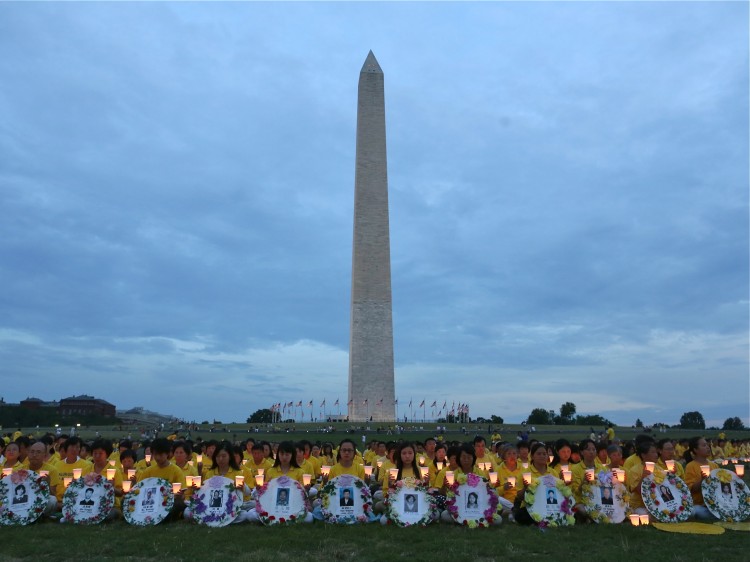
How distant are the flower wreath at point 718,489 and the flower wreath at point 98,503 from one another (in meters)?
9.91

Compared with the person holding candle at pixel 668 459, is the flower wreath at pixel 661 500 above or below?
below

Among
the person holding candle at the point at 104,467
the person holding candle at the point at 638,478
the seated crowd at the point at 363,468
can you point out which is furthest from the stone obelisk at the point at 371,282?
the person holding candle at the point at 638,478

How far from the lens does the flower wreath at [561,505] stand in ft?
32.2

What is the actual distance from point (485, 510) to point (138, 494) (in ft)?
18.3

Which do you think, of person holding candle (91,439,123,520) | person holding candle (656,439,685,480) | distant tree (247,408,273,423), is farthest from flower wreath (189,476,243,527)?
distant tree (247,408,273,423)

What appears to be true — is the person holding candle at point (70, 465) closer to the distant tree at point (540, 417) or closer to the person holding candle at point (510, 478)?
the person holding candle at point (510, 478)

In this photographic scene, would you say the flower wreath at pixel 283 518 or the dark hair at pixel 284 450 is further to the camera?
the dark hair at pixel 284 450

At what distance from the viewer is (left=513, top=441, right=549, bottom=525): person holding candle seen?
33.3 ft

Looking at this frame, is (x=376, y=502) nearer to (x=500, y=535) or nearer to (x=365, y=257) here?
(x=500, y=535)

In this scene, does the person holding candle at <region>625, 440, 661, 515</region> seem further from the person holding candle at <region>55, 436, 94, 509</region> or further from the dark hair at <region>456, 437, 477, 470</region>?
the person holding candle at <region>55, 436, 94, 509</region>

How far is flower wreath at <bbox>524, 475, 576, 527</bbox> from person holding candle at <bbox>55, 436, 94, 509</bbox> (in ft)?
25.2

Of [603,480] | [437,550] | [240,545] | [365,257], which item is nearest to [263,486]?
[240,545]

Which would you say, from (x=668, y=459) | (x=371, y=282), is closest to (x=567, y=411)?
(x=371, y=282)

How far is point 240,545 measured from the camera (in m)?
8.45
